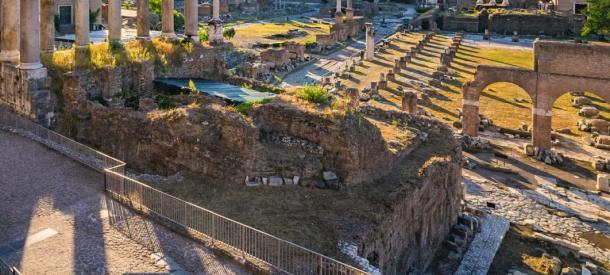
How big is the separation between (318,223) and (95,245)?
15.7ft

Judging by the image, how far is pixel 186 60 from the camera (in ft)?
78.8

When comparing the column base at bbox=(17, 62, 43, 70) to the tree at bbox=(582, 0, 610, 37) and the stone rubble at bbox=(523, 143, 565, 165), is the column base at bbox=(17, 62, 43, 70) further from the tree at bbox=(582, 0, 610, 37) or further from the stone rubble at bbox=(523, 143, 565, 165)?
the tree at bbox=(582, 0, 610, 37)

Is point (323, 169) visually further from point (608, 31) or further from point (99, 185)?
point (608, 31)

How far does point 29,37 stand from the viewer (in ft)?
62.2

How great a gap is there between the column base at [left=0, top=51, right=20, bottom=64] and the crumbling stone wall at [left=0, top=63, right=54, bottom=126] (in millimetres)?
370

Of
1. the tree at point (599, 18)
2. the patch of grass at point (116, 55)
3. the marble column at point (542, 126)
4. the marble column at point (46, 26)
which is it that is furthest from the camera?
the tree at point (599, 18)

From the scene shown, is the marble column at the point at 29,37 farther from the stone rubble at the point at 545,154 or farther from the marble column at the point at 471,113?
the stone rubble at the point at 545,154

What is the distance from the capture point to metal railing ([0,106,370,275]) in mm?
11000

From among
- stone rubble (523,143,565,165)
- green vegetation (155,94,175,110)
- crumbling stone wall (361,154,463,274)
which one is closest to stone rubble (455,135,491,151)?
stone rubble (523,143,565,165)

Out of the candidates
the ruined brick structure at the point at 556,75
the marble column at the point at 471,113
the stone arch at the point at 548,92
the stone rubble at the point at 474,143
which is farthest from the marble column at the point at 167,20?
the stone arch at the point at 548,92

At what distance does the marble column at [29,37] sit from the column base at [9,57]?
40.7 inches

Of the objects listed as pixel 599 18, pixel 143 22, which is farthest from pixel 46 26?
pixel 599 18

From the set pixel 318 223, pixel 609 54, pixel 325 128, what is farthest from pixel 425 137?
pixel 609 54

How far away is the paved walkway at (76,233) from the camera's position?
35.6 feet
